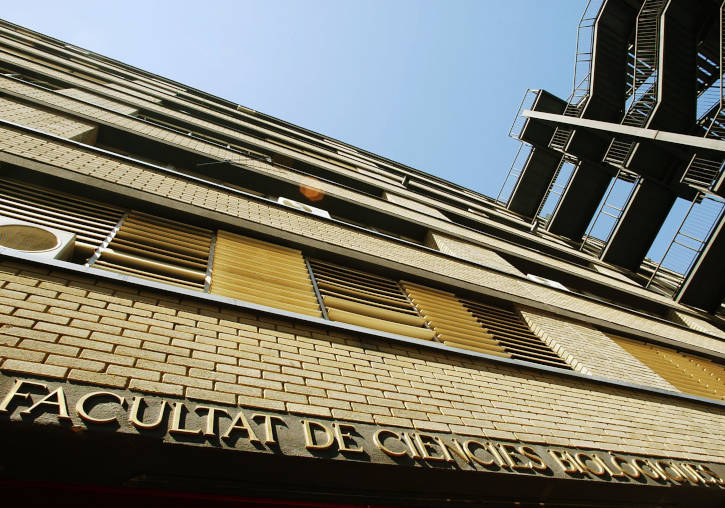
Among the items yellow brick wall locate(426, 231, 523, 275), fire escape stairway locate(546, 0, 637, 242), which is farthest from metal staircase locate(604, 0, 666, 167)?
yellow brick wall locate(426, 231, 523, 275)

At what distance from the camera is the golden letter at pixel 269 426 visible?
87.7 inches

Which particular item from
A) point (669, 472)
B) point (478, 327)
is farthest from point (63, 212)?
point (669, 472)

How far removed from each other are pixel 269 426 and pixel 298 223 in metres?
3.93

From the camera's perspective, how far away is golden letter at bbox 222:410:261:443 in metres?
2.18

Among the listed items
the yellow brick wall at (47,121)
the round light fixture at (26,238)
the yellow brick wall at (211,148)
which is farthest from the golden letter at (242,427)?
the yellow brick wall at (211,148)

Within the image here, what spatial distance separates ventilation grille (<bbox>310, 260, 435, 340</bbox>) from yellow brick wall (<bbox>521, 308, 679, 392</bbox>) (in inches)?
84.4

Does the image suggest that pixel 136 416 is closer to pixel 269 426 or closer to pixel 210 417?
pixel 210 417

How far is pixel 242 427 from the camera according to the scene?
2234 millimetres

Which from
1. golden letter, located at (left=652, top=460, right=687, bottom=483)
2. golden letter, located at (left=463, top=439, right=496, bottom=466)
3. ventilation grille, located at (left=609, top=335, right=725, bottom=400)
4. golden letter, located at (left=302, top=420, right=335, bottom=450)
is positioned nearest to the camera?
golden letter, located at (left=302, top=420, right=335, bottom=450)

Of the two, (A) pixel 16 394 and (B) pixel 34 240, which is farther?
(B) pixel 34 240

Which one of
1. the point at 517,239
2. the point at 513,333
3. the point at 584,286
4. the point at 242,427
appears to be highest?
the point at 517,239

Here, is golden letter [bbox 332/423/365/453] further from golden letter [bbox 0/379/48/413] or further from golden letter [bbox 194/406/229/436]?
golden letter [bbox 0/379/48/413]

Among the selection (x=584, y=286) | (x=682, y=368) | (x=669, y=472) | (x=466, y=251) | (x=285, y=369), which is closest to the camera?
(x=285, y=369)

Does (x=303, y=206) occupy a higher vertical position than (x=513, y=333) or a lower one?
higher
